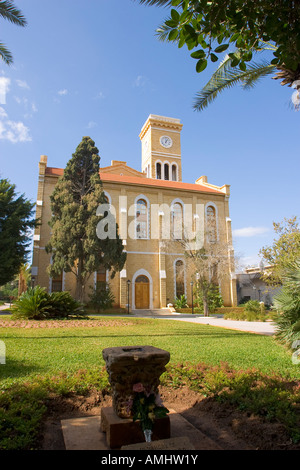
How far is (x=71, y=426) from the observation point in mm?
3271

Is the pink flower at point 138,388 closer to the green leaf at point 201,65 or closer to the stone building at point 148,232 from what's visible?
the green leaf at point 201,65

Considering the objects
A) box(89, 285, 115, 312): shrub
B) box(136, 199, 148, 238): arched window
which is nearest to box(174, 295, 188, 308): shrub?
box(136, 199, 148, 238): arched window

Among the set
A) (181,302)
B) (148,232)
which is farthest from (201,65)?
→ (148,232)

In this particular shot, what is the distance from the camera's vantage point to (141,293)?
2797 cm

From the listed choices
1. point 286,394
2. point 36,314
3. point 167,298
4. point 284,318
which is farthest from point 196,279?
point 286,394

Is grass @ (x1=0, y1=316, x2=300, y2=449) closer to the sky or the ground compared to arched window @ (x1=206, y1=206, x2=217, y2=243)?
closer to the ground

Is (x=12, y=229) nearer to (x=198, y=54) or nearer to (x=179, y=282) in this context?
(x=179, y=282)

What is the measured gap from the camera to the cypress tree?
→ 68.8 ft

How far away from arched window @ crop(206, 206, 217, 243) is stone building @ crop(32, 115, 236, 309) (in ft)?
0.35

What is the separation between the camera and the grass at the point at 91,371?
337 cm
